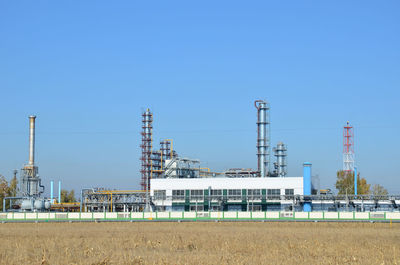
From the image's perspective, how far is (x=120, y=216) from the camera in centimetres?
8006

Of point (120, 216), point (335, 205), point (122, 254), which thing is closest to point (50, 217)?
point (120, 216)

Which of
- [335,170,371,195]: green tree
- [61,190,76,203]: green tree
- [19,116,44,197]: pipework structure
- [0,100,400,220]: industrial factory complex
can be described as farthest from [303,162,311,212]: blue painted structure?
[61,190,76,203]: green tree

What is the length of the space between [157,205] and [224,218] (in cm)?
2966

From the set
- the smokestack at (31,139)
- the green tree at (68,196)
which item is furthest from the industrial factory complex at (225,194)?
the green tree at (68,196)

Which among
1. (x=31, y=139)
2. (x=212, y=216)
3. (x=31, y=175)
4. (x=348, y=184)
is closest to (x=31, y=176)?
(x=31, y=175)

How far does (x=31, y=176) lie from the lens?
108250 mm

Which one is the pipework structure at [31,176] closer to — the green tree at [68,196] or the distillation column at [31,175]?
the distillation column at [31,175]

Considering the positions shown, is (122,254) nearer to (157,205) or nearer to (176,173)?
(157,205)

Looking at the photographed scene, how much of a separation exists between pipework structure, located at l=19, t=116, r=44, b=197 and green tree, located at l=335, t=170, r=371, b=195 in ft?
208

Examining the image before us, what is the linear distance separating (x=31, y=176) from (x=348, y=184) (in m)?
67.6

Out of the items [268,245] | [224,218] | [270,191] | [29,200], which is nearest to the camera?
[268,245]

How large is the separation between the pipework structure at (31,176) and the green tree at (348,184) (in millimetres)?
63537

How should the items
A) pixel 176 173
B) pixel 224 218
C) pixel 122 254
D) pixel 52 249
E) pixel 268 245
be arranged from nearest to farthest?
1. pixel 122 254
2. pixel 52 249
3. pixel 268 245
4. pixel 224 218
5. pixel 176 173

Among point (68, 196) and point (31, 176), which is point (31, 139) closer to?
point (31, 176)
